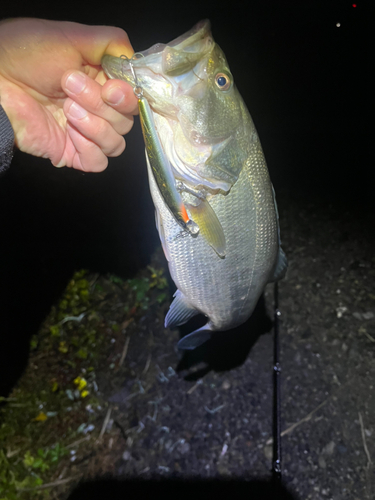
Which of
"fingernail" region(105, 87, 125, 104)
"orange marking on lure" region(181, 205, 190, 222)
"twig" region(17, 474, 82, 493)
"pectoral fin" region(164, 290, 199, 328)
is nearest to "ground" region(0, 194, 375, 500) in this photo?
"twig" region(17, 474, 82, 493)

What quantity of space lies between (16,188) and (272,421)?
3.06 meters

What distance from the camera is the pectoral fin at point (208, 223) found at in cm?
129

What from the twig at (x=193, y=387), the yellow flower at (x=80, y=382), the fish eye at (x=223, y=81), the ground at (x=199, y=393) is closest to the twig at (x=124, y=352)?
the ground at (x=199, y=393)

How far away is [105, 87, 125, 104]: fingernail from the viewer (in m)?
1.26

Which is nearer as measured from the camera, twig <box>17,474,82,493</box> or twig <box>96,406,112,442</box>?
twig <box>17,474,82,493</box>

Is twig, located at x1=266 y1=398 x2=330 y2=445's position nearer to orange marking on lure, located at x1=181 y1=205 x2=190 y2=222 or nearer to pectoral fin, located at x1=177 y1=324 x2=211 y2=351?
pectoral fin, located at x1=177 y1=324 x2=211 y2=351

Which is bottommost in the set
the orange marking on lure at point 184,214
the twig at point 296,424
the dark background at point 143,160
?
the twig at point 296,424

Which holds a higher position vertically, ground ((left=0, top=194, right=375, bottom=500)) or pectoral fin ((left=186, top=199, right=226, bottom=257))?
pectoral fin ((left=186, top=199, right=226, bottom=257))

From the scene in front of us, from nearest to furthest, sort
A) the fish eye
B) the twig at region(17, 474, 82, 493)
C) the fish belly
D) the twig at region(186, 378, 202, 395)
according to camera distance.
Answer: the fish eye
the fish belly
the twig at region(17, 474, 82, 493)
the twig at region(186, 378, 202, 395)

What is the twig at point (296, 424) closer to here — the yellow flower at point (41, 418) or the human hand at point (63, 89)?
the yellow flower at point (41, 418)

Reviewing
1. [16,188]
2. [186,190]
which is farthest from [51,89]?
[16,188]

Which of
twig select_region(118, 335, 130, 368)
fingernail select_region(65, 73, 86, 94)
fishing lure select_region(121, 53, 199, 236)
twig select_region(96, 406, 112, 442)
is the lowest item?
twig select_region(96, 406, 112, 442)

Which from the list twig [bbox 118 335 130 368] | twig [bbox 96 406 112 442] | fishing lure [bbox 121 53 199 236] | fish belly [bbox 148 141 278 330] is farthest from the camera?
twig [bbox 118 335 130 368]

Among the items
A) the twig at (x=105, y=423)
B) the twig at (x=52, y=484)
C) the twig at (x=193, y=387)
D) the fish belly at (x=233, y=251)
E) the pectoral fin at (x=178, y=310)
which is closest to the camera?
the fish belly at (x=233, y=251)
